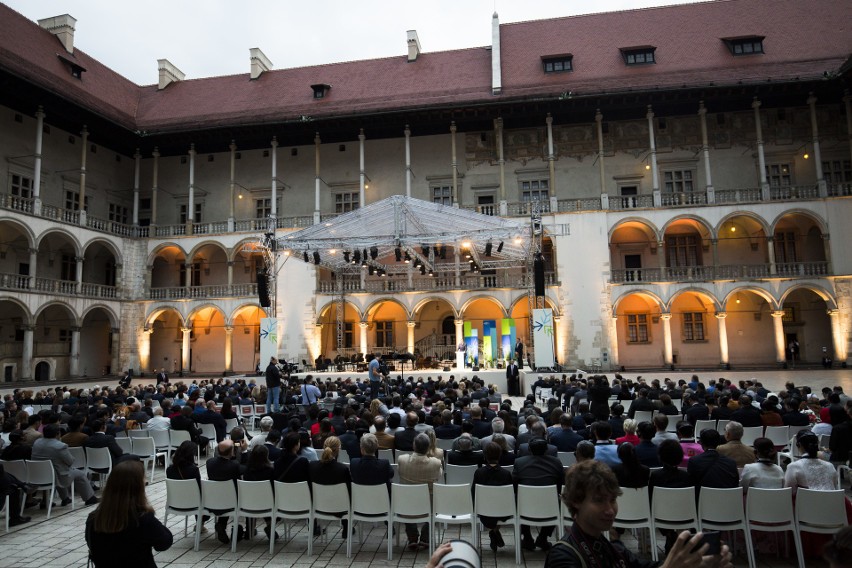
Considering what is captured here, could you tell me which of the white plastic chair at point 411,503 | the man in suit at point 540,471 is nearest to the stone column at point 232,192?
the white plastic chair at point 411,503

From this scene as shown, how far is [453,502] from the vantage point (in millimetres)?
5324

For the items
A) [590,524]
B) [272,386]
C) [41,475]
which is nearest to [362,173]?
[272,386]

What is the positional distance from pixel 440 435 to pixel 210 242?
2568 cm

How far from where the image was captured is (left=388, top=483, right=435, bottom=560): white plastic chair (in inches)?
210

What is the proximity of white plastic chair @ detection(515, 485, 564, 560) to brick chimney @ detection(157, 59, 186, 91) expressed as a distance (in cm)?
3770

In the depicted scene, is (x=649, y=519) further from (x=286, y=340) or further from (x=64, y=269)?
(x=64, y=269)

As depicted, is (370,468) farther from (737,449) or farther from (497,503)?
(737,449)

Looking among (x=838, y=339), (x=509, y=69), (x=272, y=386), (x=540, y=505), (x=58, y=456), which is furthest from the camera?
(x=509, y=69)

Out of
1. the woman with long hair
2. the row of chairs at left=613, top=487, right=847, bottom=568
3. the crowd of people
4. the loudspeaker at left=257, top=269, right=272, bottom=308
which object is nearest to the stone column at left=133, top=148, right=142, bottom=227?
the loudspeaker at left=257, top=269, right=272, bottom=308

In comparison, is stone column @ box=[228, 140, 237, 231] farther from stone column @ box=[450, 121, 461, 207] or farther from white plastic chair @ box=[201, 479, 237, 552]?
white plastic chair @ box=[201, 479, 237, 552]

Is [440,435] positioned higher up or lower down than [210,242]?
lower down

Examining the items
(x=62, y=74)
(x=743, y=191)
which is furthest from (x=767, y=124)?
(x=62, y=74)

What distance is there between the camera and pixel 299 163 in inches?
1221

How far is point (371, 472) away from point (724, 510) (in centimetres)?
343
